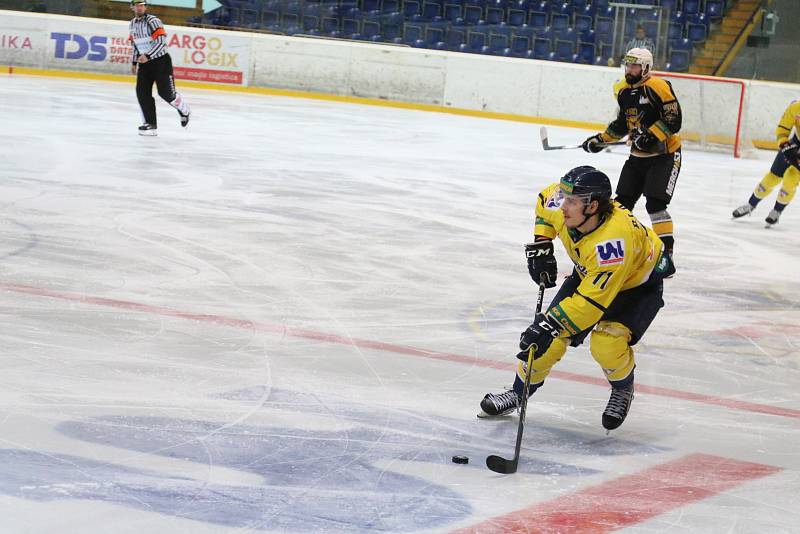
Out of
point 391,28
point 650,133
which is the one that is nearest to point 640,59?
point 650,133

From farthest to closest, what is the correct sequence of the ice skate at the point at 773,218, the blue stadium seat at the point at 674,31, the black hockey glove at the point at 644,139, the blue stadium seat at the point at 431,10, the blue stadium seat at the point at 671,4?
the blue stadium seat at the point at 431,10 → the blue stadium seat at the point at 671,4 → the blue stadium seat at the point at 674,31 → the ice skate at the point at 773,218 → the black hockey glove at the point at 644,139

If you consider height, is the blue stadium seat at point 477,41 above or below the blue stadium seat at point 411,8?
below

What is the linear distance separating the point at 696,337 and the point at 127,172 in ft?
16.7

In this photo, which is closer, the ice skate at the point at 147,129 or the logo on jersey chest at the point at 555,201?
the logo on jersey chest at the point at 555,201

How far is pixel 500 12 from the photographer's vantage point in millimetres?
19203

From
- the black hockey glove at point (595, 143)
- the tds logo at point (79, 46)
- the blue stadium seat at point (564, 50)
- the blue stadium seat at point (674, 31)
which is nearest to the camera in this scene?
Answer: the black hockey glove at point (595, 143)

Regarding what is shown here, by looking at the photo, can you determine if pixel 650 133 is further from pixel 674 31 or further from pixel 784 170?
pixel 674 31

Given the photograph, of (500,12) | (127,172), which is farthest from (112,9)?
(127,172)

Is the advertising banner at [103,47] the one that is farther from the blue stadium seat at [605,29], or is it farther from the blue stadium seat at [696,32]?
the blue stadium seat at [696,32]

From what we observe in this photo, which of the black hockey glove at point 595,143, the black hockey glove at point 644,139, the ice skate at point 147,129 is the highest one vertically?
the black hockey glove at point 644,139

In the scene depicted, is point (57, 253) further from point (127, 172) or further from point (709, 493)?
point (709, 493)

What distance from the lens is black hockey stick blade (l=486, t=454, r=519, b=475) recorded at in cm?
331

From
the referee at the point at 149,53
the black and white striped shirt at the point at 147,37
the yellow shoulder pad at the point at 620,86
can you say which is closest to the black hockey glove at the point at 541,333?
the yellow shoulder pad at the point at 620,86

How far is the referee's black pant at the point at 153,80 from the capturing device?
37.9ft
